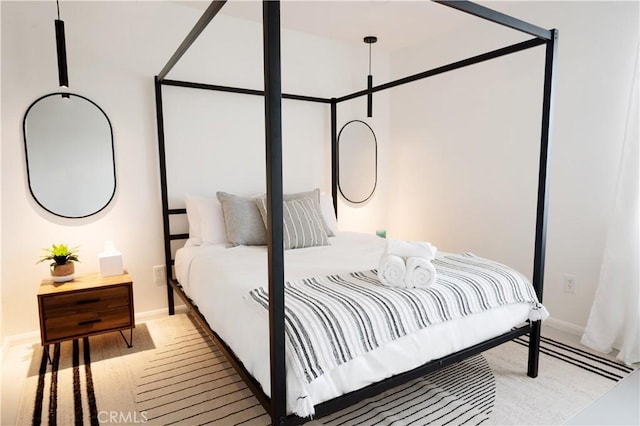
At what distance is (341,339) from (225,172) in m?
2.25

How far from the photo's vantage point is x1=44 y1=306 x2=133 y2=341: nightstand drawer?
7.50 ft

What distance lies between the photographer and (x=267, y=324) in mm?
1465

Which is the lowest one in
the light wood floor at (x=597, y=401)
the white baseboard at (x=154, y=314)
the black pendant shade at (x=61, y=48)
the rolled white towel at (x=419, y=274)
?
the light wood floor at (x=597, y=401)

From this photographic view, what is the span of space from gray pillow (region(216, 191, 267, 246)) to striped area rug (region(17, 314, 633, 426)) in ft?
2.49

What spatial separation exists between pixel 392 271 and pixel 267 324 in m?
0.66

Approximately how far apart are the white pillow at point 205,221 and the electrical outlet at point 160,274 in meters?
0.37

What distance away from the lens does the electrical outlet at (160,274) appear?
308 cm

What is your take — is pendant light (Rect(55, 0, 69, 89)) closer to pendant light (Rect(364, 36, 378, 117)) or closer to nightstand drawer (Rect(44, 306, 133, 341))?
nightstand drawer (Rect(44, 306, 133, 341))

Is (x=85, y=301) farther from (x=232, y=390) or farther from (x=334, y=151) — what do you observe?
(x=334, y=151)

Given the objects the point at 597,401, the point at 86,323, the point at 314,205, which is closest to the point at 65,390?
the point at 86,323

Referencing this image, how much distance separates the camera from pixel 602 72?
8.42 feet

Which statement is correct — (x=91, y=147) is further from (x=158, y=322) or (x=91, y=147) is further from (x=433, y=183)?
(x=433, y=183)

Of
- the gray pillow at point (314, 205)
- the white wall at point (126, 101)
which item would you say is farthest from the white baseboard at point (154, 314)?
the gray pillow at point (314, 205)

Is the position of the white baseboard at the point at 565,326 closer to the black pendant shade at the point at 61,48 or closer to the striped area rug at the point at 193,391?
the striped area rug at the point at 193,391
